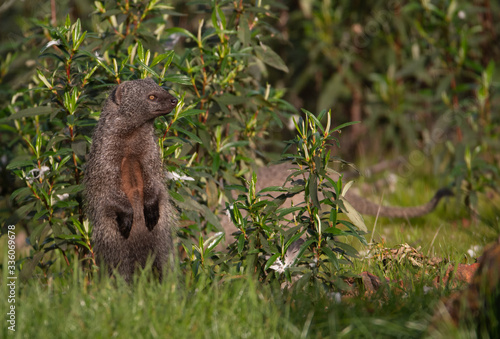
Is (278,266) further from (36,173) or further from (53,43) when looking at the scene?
(53,43)

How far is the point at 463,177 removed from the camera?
19.5 ft

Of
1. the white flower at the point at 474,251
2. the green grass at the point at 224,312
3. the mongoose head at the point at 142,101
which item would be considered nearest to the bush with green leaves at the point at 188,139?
the mongoose head at the point at 142,101

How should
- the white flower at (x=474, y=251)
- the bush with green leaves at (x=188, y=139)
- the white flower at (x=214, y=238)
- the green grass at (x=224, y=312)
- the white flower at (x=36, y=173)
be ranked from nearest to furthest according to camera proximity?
the green grass at (x=224, y=312) → the bush with green leaves at (x=188, y=139) → the white flower at (x=214, y=238) → the white flower at (x=36, y=173) → the white flower at (x=474, y=251)

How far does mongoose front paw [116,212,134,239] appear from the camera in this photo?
376cm

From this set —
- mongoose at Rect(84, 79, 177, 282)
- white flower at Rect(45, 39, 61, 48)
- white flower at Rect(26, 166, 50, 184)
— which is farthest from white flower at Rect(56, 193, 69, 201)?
white flower at Rect(45, 39, 61, 48)

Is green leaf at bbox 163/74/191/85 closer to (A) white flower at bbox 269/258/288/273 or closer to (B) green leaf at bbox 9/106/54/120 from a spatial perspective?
(B) green leaf at bbox 9/106/54/120

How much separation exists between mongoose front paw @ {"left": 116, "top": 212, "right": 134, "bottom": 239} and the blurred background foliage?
0.37 metres

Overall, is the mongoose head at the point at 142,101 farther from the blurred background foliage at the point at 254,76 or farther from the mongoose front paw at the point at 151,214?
the mongoose front paw at the point at 151,214

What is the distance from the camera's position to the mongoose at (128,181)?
12.5 ft

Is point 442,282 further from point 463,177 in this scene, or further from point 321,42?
point 321,42

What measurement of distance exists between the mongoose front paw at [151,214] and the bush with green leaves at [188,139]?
11.5 inches

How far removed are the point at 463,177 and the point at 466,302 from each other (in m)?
3.65

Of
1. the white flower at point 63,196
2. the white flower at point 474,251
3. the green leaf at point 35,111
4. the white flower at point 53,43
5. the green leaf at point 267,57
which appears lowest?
the white flower at point 474,251

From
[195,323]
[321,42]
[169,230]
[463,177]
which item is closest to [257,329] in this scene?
[195,323]
